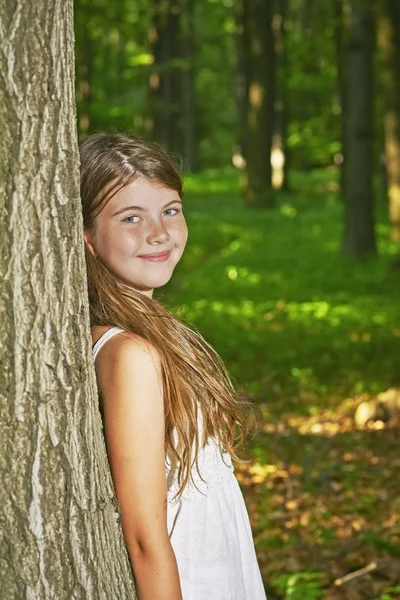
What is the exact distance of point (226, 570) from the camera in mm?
2611

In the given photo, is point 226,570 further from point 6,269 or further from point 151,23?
point 151,23

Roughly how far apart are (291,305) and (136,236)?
1070 cm

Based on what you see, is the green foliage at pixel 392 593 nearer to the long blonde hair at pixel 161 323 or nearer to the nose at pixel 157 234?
the long blonde hair at pixel 161 323

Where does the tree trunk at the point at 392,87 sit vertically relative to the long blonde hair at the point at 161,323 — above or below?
above

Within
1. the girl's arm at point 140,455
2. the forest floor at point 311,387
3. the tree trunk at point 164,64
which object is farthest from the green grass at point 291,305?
the tree trunk at point 164,64

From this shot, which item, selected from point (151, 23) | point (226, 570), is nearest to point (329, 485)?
point (226, 570)

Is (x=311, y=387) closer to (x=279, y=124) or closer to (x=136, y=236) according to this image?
(x=136, y=236)

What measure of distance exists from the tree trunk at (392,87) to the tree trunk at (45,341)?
1436 cm

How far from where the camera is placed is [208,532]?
101 inches

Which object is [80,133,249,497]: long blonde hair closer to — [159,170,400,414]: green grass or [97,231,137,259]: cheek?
[97,231,137,259]: cheek

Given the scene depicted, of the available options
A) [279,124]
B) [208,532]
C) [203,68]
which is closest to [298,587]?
[208,532]

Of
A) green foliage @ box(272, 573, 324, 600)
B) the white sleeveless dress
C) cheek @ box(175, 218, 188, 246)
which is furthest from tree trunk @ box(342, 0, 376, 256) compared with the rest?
the white sleeveless dress

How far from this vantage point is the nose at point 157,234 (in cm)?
261

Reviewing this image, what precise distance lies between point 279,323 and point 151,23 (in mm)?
13422
